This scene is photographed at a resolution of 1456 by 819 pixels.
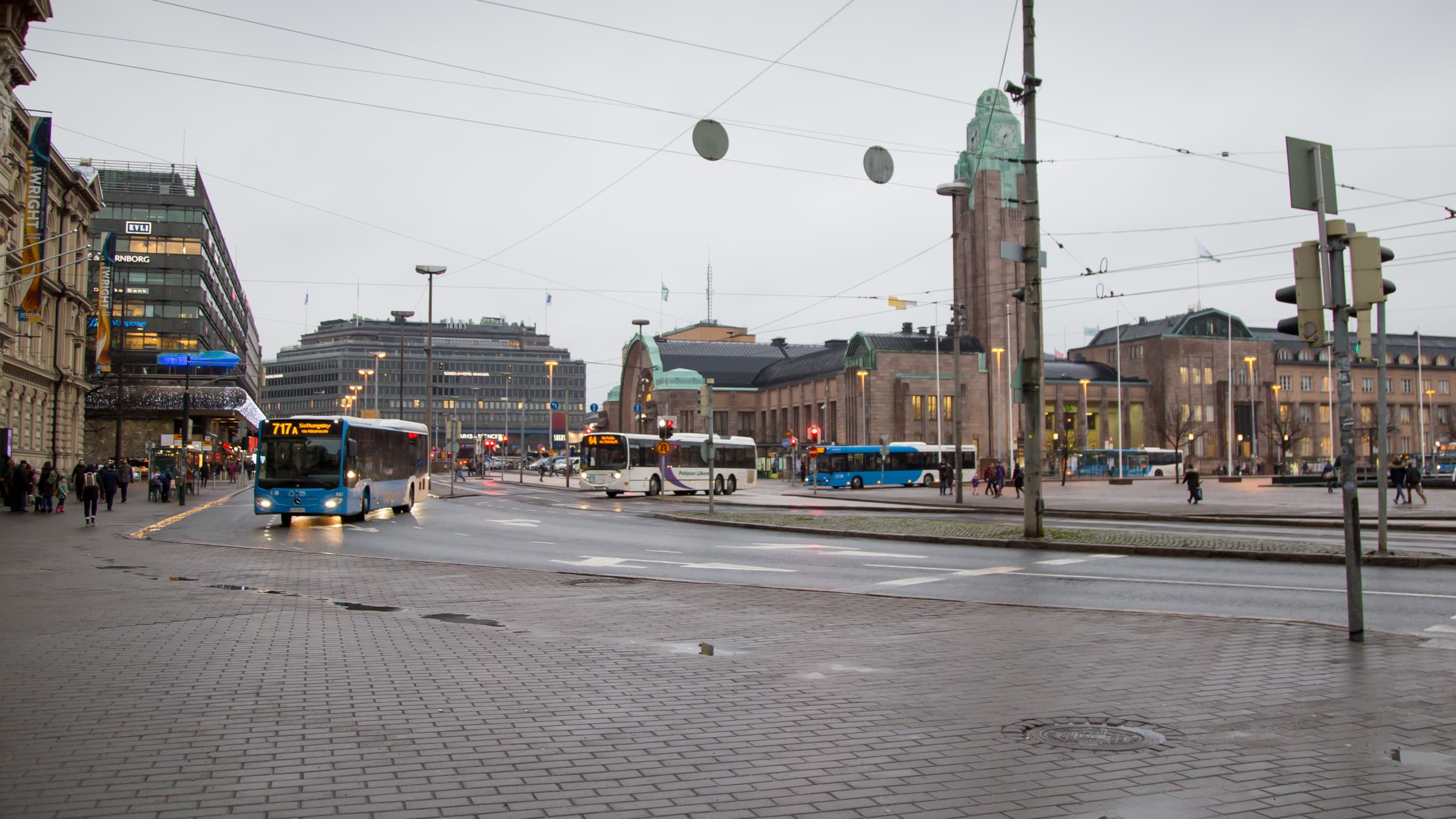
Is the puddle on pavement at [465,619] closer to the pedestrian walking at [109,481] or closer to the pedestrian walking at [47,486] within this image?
the pedestrian walking at [109,481]

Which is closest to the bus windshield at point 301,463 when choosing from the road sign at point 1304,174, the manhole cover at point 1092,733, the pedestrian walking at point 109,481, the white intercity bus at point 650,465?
the pedestrian walking at point 109,481

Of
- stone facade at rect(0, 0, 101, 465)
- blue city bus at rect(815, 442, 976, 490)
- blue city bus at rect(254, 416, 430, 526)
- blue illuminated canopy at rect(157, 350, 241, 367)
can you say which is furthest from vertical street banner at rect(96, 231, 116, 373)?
blue city bus at rect(815, 442, 976, 490)

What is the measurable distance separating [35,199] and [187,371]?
8.57 m

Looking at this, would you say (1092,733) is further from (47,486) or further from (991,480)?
(991,480)

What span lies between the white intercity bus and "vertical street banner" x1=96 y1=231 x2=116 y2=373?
68.4 ft

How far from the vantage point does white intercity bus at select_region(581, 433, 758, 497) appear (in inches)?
1912

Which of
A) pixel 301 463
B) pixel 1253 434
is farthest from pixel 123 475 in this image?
pixel 1253 434

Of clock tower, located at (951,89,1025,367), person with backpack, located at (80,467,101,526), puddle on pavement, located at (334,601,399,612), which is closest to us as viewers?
puddle on pavement, located at (334,601,399,612)

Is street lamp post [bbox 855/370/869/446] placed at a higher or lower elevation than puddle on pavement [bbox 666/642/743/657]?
higher

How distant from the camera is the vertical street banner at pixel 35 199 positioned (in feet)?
131

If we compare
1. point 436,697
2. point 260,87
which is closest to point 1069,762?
point 436,697

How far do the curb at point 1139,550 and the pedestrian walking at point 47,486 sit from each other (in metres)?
23.5

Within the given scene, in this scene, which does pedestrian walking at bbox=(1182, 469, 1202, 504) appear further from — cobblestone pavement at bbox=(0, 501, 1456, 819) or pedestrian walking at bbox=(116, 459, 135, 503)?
pedestrian walking at bbox=(116, 459, 135, 503)

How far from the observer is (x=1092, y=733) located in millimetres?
6074
